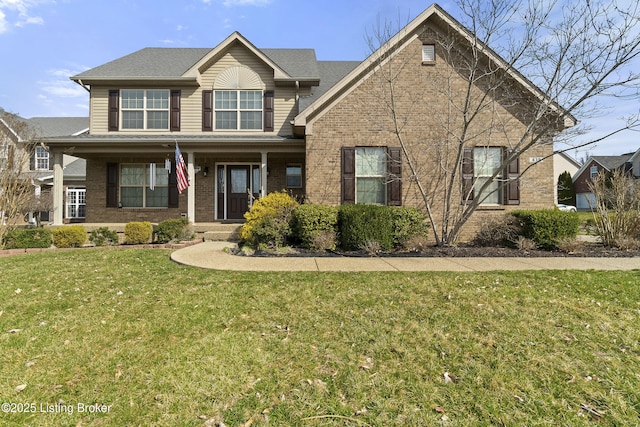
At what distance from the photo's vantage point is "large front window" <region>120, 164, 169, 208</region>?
43.1ft

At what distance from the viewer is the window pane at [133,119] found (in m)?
12.6

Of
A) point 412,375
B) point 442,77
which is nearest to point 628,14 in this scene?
point 442,77

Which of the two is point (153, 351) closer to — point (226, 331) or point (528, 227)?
point (226, 331)

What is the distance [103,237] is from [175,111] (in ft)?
18.3

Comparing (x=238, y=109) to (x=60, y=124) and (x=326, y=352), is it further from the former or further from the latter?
(x=60, y=124)

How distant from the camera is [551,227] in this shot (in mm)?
8047

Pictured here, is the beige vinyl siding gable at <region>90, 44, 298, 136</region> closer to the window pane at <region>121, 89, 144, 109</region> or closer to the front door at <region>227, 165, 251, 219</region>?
the window pane at <region>121, 89, 144, 109</region>

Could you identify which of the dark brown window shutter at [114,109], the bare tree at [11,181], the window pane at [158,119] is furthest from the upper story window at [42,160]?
the window pane at [158,119]

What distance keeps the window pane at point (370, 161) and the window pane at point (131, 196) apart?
365 inches

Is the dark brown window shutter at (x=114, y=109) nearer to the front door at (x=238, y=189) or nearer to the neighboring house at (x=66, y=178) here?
the front door at (x=238, y=189)

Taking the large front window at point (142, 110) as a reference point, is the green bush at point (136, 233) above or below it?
below

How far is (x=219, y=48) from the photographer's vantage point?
1228 cm

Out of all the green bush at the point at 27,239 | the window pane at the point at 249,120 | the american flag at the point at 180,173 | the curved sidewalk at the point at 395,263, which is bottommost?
the curved sidewalk at the point at 395,263

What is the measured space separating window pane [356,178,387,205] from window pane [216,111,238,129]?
231 inches
